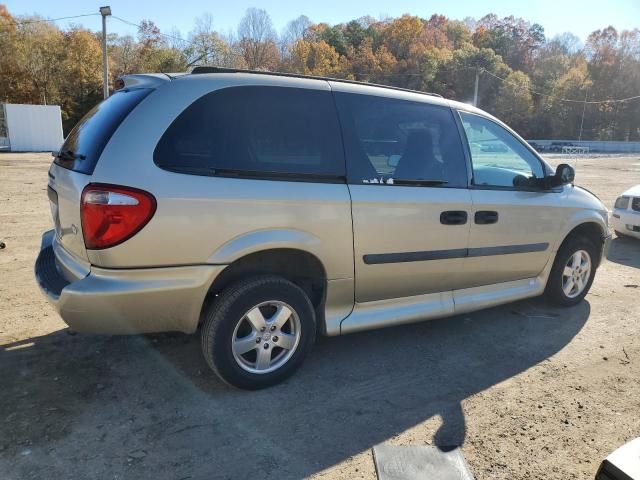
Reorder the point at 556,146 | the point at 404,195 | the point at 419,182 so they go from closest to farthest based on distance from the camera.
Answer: the point at 404,195, the point at 419,182, the point at 556,146

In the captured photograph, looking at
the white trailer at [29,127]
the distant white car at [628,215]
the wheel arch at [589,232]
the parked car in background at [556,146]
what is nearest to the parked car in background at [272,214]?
the wheel arch at [589,232]

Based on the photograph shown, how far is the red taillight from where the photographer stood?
2.52 metres

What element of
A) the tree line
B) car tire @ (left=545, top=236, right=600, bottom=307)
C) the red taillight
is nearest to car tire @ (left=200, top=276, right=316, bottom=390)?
the red taillight

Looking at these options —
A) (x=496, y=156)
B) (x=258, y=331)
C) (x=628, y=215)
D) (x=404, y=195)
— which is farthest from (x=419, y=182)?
(x=628, y=215)

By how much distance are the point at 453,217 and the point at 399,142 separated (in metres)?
0.68

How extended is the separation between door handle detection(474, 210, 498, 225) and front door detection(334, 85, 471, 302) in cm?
12

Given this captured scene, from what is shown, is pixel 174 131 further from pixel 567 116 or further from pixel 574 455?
Result: pixel 567 116

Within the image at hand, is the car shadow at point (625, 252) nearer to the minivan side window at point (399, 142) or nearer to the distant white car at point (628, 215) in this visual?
the distant white car at point (628, 215)

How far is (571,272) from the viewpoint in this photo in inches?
182

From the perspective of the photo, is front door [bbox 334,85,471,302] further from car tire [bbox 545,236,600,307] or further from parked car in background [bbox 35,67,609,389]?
car tire [bbox 545,236,600,307]

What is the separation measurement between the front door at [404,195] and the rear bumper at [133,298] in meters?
1.05

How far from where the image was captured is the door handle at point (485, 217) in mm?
3719

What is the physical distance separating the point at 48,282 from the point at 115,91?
1.31m

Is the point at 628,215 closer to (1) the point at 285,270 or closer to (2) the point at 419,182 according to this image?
(2) the point at 419,182
